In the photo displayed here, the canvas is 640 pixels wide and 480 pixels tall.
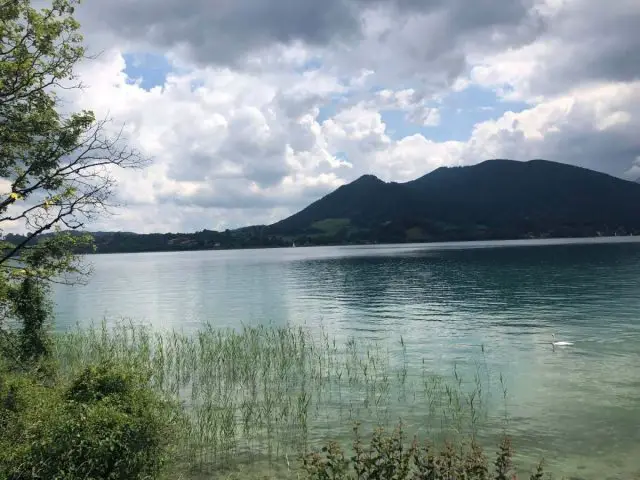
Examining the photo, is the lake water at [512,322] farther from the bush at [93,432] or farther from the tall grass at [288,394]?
the bush at [93,432]

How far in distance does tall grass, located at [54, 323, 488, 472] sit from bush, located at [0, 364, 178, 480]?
5.42m

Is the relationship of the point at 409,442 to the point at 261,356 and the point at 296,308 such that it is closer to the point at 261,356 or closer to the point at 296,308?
the point at 261,356

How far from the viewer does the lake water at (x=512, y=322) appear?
2375cm

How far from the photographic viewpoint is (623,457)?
2036cm

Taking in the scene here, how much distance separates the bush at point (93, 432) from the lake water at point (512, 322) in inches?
650

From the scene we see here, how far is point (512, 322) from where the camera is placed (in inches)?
2261

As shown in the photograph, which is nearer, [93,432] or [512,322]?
[93,432]

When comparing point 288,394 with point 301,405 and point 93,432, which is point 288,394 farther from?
point 93,432

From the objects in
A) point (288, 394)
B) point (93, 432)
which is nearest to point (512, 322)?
point (288, 394)

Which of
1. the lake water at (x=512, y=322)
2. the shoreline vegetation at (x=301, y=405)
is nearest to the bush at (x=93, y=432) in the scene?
the shoreline vegetation at (x=301, y=405)

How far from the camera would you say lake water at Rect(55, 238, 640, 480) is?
2375 cm

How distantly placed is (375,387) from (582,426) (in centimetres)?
1240

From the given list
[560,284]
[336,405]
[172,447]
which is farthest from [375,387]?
[560,284]

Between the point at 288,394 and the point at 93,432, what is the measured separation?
17237 mm
